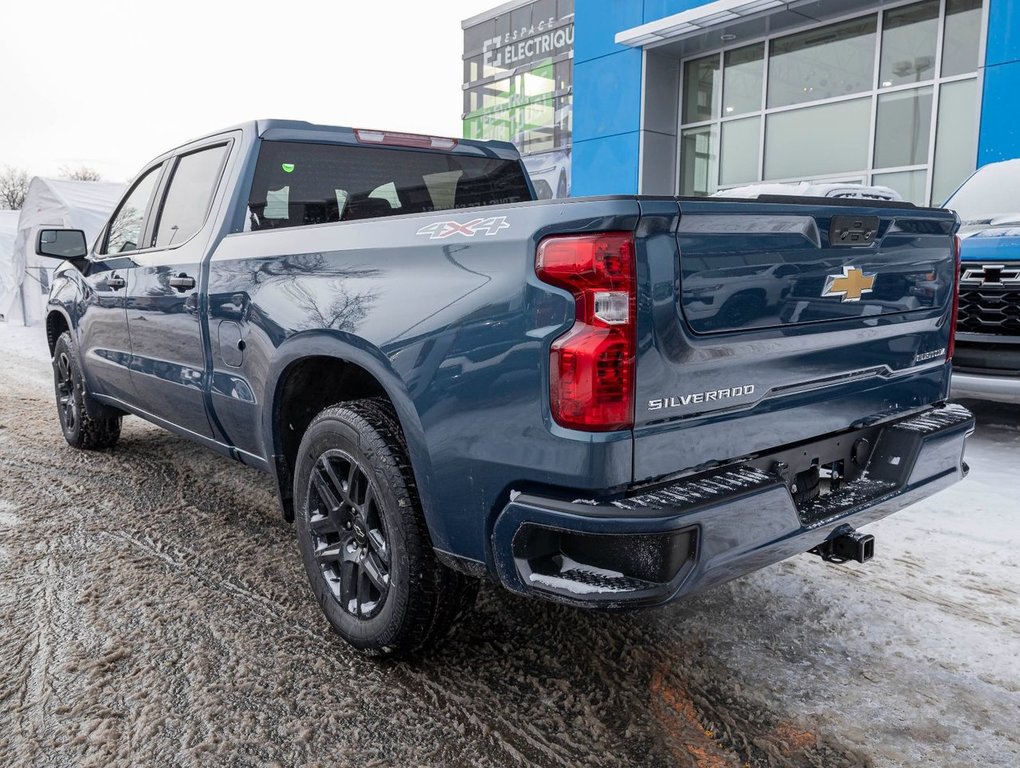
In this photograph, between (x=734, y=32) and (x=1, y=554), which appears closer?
(x=1, y=554)

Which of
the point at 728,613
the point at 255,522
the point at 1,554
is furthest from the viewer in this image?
the point at 255,522

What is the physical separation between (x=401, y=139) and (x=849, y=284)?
2.32 metres

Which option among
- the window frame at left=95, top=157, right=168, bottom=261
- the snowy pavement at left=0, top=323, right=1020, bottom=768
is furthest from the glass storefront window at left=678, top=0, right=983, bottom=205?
the window frame at left=95, top=157, right=168, bottom=261

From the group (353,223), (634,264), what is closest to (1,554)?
(353,223)

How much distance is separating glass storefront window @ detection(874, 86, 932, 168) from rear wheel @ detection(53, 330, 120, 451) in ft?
38.6

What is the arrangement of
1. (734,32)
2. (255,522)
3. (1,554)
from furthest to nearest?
(734,32) → (255,522) → (1,554)

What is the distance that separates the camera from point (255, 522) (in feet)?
13.4

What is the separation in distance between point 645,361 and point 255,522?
9.11ft

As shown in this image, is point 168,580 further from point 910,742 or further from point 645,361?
point 910,742

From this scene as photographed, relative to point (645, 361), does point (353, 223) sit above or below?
above

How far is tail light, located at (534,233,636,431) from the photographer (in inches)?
76.3

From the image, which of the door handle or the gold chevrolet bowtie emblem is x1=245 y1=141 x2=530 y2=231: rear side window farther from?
the gold chevrolet bowtie emblem

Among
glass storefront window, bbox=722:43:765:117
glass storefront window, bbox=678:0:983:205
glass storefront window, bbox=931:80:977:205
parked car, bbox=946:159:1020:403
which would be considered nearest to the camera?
parked car, bbox=946:159:1020:403

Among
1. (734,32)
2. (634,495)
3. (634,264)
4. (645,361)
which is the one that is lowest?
(634,495)
